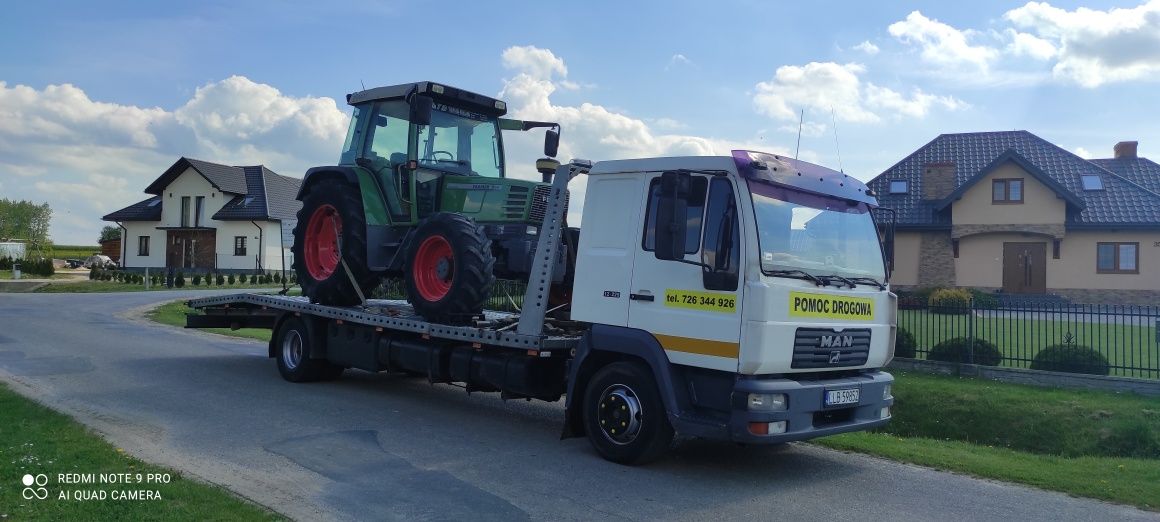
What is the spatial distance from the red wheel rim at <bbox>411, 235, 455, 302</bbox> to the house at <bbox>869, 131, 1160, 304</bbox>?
864 inches

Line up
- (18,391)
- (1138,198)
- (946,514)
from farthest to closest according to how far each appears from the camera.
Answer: (1138,198), (18,391), (946,514)

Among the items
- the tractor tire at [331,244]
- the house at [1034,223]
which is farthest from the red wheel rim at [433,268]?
the house at [1034,223]

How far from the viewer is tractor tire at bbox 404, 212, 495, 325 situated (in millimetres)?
8539

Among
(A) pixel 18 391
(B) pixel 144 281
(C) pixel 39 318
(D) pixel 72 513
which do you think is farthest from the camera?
(B) pixel 144 281

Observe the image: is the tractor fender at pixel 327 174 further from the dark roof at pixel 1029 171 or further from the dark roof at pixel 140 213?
the dark roof at pixel 140 213

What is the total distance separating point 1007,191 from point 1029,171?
3.30ft

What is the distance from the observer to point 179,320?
21328 mm

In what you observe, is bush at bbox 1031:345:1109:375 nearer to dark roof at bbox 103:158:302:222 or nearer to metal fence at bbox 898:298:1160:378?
metal fence at bbox 898:298:1160:378

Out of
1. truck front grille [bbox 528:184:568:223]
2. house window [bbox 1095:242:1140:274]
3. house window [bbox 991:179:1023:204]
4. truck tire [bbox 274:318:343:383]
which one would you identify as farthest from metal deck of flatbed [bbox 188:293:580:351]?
house window [bbox 1095:242:1140:274]

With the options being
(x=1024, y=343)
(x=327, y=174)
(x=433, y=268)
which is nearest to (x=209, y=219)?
(x=327, y=174)

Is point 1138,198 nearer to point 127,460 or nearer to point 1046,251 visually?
point 1046,251

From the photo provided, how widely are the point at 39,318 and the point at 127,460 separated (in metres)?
16.6

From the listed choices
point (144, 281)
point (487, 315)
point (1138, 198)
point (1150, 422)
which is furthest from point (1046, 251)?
point (144, 281)

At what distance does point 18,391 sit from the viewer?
Result: 9.81m
